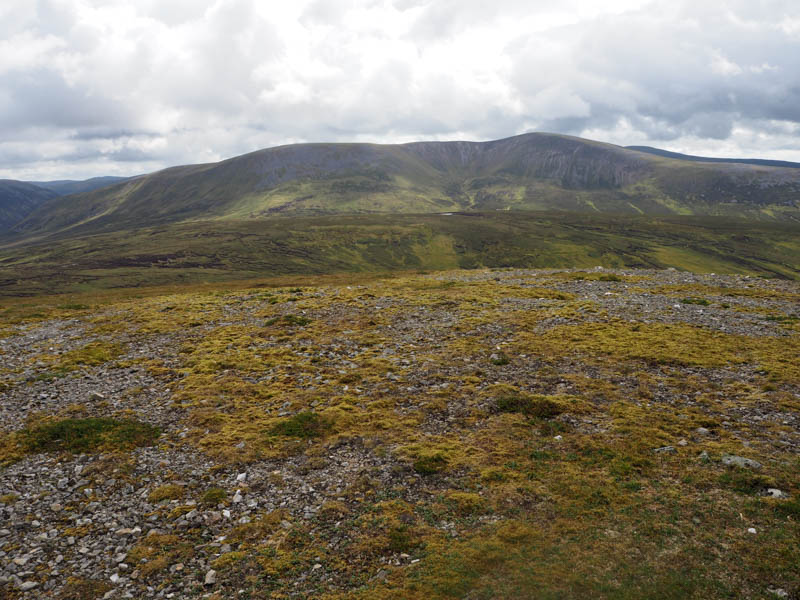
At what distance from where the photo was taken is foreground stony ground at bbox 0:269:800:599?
11.0 metres

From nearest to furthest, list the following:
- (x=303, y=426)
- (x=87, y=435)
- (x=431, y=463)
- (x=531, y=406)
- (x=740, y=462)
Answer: (x=740, y=462) < (x=431, y=463) < (x=87, y=435) < (x=303, y=426) < (x=531, y=406)

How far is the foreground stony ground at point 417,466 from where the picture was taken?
10961 millimetres

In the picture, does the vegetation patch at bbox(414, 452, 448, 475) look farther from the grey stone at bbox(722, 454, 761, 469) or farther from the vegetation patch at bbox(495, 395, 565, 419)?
the grey stone at bbox(722, 454, 761, 469)

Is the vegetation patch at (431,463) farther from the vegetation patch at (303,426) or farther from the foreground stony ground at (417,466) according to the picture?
the vegetation patch at (303,426)

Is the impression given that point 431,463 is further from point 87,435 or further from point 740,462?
point 87,435

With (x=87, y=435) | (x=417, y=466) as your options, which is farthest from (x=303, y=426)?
(x=87, y=435)

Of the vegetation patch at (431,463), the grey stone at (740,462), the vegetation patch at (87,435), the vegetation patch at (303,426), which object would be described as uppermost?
the vegetation patch at (87,435)

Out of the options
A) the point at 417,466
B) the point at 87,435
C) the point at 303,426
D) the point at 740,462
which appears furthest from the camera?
the point at 303,426

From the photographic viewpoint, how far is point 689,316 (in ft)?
111

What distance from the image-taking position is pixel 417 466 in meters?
15.6

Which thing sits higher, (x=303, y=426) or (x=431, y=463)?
(x=303, y=426)

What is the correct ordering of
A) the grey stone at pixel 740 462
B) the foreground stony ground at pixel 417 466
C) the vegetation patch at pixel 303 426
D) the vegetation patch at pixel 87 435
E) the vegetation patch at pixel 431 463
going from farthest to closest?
1. the vegetation patch at pixel 303 426
2. the vegetation patch at pixel 87 435
3. the vegetation patch at pixel 431 463
4. the grey stone at pixel 740 462
5. the foreground stony ground at pixel 417 466

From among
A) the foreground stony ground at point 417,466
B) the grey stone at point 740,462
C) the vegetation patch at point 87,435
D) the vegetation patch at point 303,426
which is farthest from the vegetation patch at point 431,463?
the vegetation patch at point 87,435

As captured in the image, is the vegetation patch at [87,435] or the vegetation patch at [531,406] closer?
the vegetation patch at [87,435]
